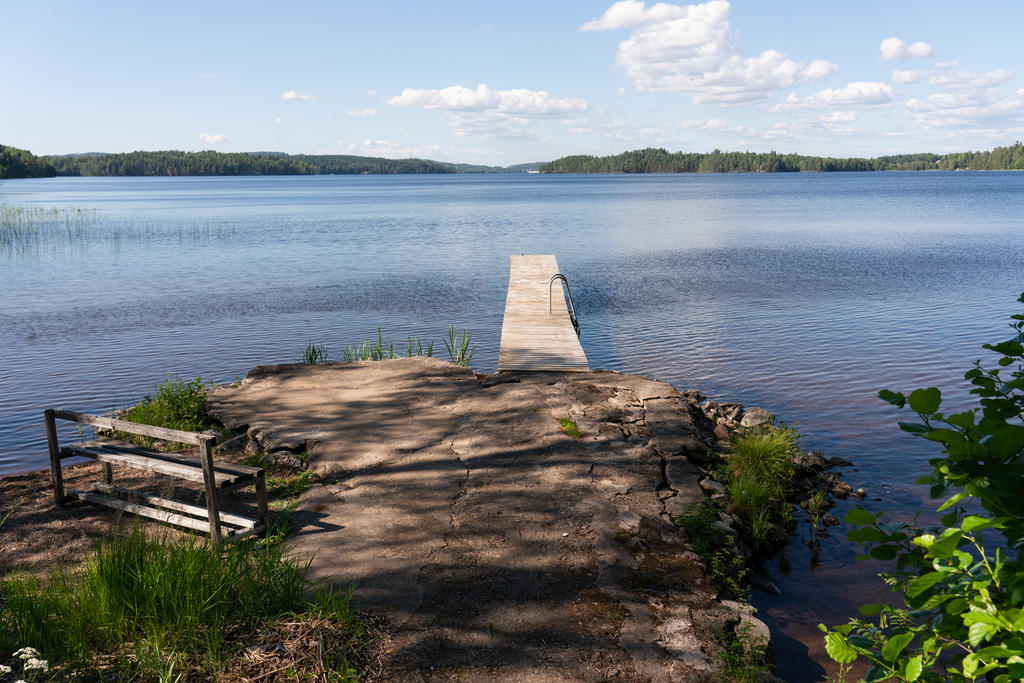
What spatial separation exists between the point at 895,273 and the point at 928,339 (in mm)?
10972

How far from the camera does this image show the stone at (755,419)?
1068 centimetres

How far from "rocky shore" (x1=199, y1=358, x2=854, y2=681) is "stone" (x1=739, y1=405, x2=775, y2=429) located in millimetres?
33

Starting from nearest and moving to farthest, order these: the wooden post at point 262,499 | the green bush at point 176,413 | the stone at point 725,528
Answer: the wooden post at point 262,499 → the stone at point 725,528 → the green bush at point 176,413

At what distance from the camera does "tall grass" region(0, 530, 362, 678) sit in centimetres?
429

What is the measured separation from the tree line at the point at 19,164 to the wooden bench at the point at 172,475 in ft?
496

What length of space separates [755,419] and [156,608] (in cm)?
877

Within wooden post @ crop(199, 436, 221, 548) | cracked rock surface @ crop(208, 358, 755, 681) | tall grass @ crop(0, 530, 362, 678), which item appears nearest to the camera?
tall grass @ crop(0, 530, 362, 678)

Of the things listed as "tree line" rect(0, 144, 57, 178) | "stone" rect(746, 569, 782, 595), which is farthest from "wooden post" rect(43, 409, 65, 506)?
"tree line" rect(0, 144, 57, 178)

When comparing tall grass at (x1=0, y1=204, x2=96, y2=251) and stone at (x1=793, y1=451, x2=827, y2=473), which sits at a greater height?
tall grass at (x1=0, y1=204, x2=96, y2=251)

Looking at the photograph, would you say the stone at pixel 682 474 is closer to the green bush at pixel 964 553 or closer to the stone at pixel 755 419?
the stone at pixel 755 419

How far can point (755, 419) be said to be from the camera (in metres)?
10.8

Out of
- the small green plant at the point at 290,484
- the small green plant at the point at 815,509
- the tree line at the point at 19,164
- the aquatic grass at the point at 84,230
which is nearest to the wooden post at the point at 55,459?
the small green plant at the point at 290,484

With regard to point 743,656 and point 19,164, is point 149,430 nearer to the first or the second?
point 743,656

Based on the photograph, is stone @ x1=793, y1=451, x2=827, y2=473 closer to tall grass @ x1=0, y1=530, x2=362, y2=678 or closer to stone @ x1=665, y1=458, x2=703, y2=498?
stone @ x1=665, y1=458, x2=703, y2=498
